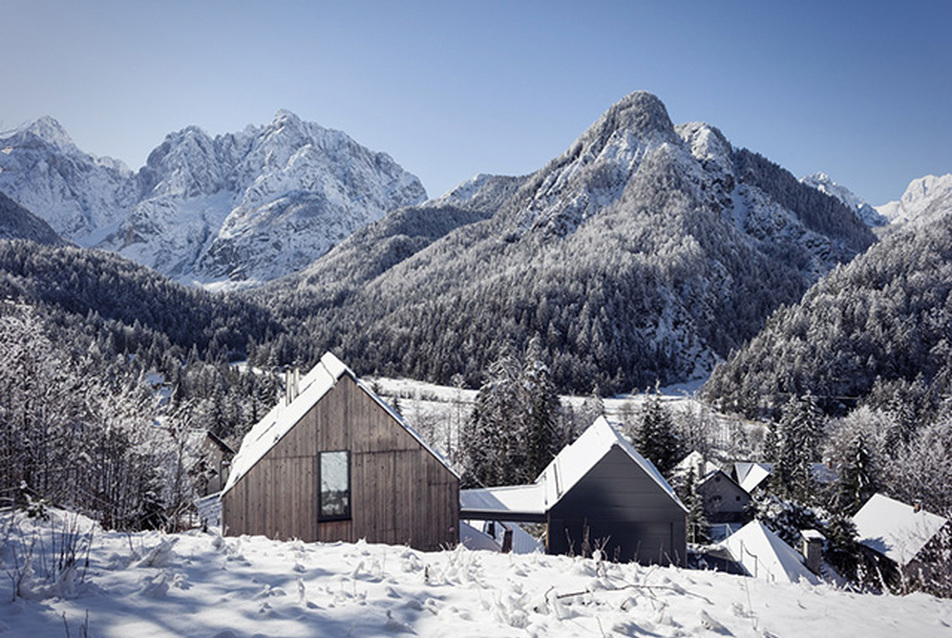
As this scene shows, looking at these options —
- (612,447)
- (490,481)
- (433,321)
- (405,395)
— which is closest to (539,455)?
(490,481)

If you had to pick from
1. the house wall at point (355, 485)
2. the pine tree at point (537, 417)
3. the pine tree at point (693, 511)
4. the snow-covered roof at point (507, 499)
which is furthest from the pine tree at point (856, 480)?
the house wall at point (355, 485)

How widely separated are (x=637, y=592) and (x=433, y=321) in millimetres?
118335

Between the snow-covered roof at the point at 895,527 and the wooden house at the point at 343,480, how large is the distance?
24.1 metres

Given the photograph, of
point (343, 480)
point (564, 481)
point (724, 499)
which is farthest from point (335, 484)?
point (724, 499)

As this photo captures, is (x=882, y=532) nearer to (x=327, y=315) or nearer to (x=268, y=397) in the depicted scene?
(x=268, y=397)

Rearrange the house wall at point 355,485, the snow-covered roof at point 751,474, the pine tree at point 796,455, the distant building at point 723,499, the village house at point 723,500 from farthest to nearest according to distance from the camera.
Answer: the snow-covered roof at point 751,474, the distant building at point 723,499, the village house at point 723,500, the pine tree at point 796,455, the house wall at point 355,485

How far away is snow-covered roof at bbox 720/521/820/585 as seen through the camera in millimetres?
16672

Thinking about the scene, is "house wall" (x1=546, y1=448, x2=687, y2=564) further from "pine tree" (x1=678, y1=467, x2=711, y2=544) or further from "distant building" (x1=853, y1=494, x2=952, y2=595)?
"distant building" (x1=853, y1=494, x2=952, y2=595)

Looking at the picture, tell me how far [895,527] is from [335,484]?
31032mm

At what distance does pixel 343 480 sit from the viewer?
489 inches

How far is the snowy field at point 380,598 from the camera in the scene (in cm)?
366

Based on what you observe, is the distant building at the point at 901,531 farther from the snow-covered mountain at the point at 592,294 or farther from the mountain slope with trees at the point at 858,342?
the snow-covered mountain at the point at 592,294

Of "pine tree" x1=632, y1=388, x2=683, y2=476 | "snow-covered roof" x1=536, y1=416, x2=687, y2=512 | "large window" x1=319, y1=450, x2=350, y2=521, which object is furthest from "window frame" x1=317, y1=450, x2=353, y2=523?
"pine tree" x1=632, y1=388, x2=683, y2=476

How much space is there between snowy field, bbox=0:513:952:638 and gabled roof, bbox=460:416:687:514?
9.34 meters
